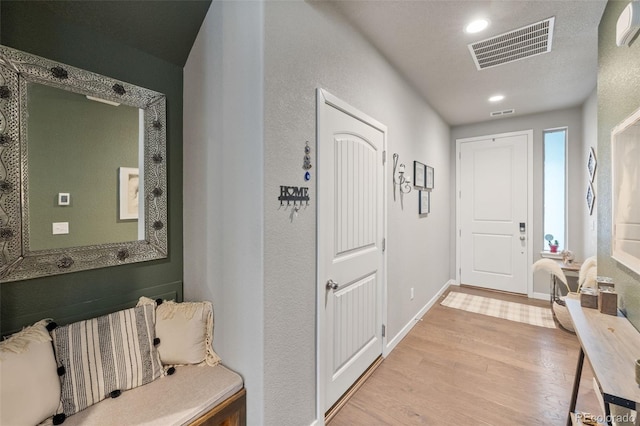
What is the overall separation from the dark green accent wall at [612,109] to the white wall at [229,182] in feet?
6.07

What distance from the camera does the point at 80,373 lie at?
1.25 metres

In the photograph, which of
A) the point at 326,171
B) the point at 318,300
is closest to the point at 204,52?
the point at 326,171

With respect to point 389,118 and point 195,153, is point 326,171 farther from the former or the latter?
point 389,118

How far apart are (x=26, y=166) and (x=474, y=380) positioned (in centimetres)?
307

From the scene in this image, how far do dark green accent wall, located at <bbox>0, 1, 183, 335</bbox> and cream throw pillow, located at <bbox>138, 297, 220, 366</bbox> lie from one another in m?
0.16

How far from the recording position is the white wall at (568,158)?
3776 millimetres

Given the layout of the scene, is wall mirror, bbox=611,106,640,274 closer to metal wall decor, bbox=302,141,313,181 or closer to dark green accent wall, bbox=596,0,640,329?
dark green accent wall, bbox=596,0,640,329

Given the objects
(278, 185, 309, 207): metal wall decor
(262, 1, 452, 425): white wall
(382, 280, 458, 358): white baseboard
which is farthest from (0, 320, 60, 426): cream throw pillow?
(382, 280, 458, 358): white baseboard

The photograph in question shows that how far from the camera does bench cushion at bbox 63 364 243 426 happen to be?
1153 millimetres

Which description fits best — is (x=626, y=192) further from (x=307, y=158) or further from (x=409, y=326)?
(x=409, y=326)

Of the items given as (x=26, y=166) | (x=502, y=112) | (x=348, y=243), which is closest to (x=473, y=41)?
(x=348, y=243)

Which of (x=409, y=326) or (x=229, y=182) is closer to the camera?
(x=229, y=182)

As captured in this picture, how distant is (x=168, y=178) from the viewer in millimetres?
1771

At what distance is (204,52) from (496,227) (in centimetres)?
450
